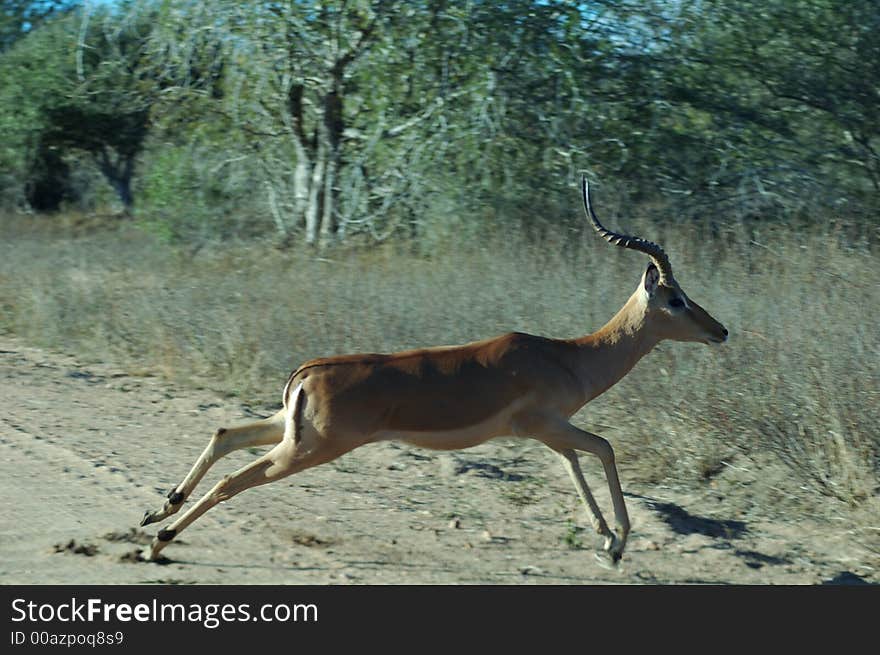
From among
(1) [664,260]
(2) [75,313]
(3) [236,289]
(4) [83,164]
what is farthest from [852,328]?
(4) [83,164]

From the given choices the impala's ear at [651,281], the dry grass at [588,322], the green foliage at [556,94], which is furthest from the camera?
the green foliage at [556,94]

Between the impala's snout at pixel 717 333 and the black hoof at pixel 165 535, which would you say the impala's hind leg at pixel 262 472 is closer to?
the black hoof at pixel 165 535

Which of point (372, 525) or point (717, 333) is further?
point (372, 525)

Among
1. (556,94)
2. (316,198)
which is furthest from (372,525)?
(316,198)

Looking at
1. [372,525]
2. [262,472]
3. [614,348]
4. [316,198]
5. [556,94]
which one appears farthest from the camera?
[316,198]

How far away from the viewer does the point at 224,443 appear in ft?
19.6

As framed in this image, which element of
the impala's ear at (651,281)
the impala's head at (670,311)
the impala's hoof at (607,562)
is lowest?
the impala's hoof at (607,562)

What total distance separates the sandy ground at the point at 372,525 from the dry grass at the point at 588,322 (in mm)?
515

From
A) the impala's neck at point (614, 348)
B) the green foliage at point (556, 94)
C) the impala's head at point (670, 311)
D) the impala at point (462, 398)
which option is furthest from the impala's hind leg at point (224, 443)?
the green foliage at point (556, 94)

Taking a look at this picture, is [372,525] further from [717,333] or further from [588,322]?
[588,322]

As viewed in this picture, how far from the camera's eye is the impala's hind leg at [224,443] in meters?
5.91

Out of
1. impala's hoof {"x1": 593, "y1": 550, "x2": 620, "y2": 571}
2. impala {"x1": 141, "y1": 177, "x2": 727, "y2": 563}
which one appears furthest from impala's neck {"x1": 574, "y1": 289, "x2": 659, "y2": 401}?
impala's hoof {"x1": 593, "y1": 550, "x2": 620, "y2": 571}

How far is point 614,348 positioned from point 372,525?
173 centimetres

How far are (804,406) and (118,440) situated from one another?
481 cm
